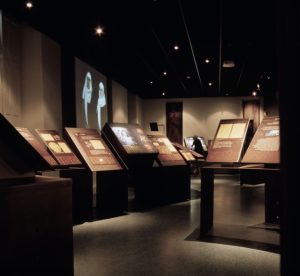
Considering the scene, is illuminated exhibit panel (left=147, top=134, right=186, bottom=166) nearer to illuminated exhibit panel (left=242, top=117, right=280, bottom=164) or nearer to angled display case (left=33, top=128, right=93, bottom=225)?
angled display case (left=33, top=128, right=93, bottom=225)

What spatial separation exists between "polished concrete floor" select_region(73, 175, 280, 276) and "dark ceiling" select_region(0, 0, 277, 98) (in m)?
3.64

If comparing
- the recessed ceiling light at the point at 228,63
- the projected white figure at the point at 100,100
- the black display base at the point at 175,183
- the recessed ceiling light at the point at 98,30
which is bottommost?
the black display base at the point at 175,183

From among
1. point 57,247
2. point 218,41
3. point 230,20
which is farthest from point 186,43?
point 57,247

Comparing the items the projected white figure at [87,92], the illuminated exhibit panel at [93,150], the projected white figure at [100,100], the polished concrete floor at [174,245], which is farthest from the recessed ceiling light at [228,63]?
the illuminated exhibit panel at [93,150]

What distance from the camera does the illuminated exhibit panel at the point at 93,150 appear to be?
18.0 feet

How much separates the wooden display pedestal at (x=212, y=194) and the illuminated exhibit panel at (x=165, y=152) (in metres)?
2.30

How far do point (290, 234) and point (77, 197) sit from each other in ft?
14.3

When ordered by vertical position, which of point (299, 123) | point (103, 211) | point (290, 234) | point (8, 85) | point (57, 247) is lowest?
point (103, 211)

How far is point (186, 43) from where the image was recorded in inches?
356

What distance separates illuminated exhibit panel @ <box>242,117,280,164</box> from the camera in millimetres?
4189

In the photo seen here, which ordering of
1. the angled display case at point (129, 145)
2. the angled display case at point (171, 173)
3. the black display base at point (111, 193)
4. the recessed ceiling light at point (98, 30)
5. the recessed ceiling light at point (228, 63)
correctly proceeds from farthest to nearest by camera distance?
1. the recessed ceiling light at point (228, 63)
2. the recessed ceiling light at point (98, 30)
3. the angled display case at point (171, 173)
4. the angled display case at point (129, 145)
5. the black display base at point (111, 193)

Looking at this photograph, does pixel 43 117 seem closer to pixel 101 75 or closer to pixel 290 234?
pixel 101 75

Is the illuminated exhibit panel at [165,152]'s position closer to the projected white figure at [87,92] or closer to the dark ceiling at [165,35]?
the dark ceiling at [165,35]

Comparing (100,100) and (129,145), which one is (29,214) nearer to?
(129,145)
